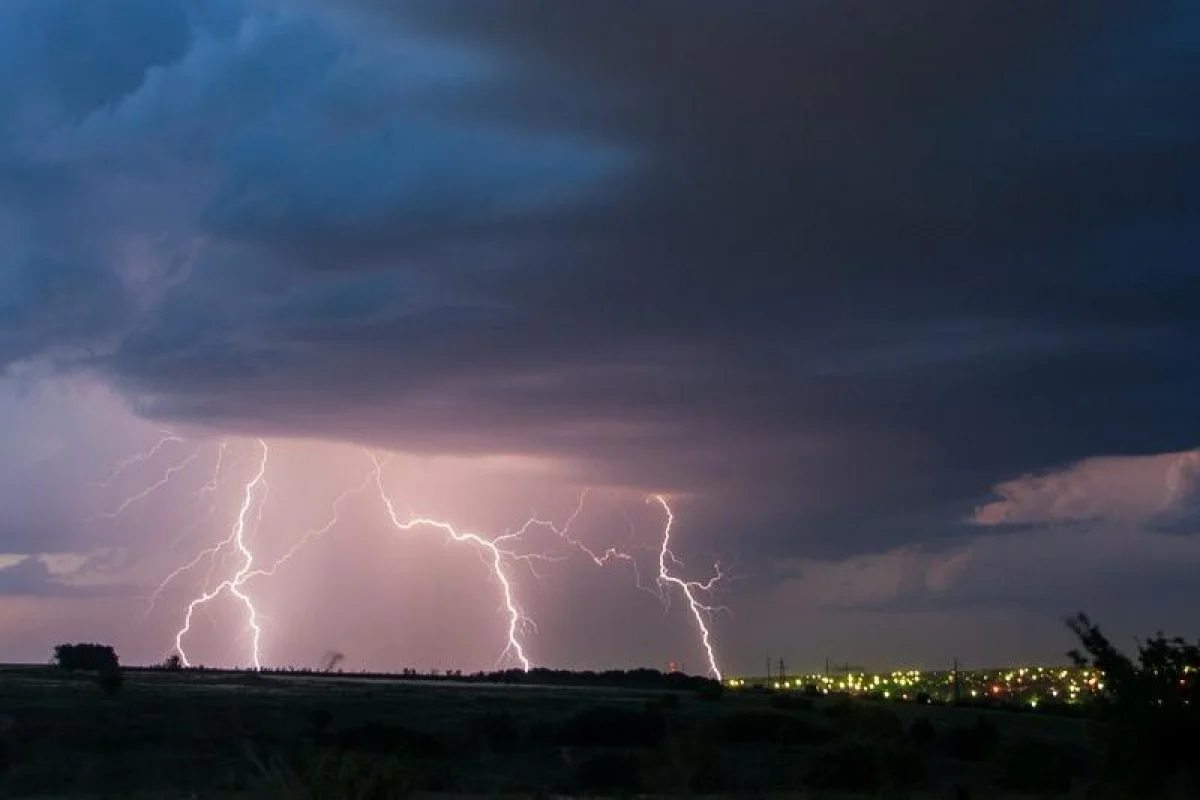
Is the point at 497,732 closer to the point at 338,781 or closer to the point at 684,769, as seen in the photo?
the point at 684,769

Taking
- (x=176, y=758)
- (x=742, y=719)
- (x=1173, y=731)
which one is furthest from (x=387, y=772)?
(x=742, y=719)

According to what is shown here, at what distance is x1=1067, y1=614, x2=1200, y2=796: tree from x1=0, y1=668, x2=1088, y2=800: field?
289 inches

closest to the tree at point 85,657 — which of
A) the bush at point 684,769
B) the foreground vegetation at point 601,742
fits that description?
the foreground vegetation at point 601,742

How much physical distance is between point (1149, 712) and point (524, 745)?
3056 cm

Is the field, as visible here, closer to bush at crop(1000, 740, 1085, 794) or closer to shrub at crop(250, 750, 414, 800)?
bush at crop(1000, 740, 1085, 794)

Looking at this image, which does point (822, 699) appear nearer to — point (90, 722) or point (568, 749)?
point (568, 749)

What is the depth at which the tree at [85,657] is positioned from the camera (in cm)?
12326

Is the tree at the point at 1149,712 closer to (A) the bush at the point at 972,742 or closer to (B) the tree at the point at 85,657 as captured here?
(A) the bush at the point at 972,742

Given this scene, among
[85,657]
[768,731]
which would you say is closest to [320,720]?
[768,731]

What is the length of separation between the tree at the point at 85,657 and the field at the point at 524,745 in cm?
4621

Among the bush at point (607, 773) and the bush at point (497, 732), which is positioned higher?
the bush at point (497, 732)

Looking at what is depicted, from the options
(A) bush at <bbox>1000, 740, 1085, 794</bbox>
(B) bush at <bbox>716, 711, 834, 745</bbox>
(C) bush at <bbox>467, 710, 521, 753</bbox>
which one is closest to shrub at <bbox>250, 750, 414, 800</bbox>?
(A) bush at <bbox>1000, 740, 1085, 794</bbox>

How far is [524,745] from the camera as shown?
61.6 meters

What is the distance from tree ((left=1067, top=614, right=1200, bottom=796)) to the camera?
35500 mm
